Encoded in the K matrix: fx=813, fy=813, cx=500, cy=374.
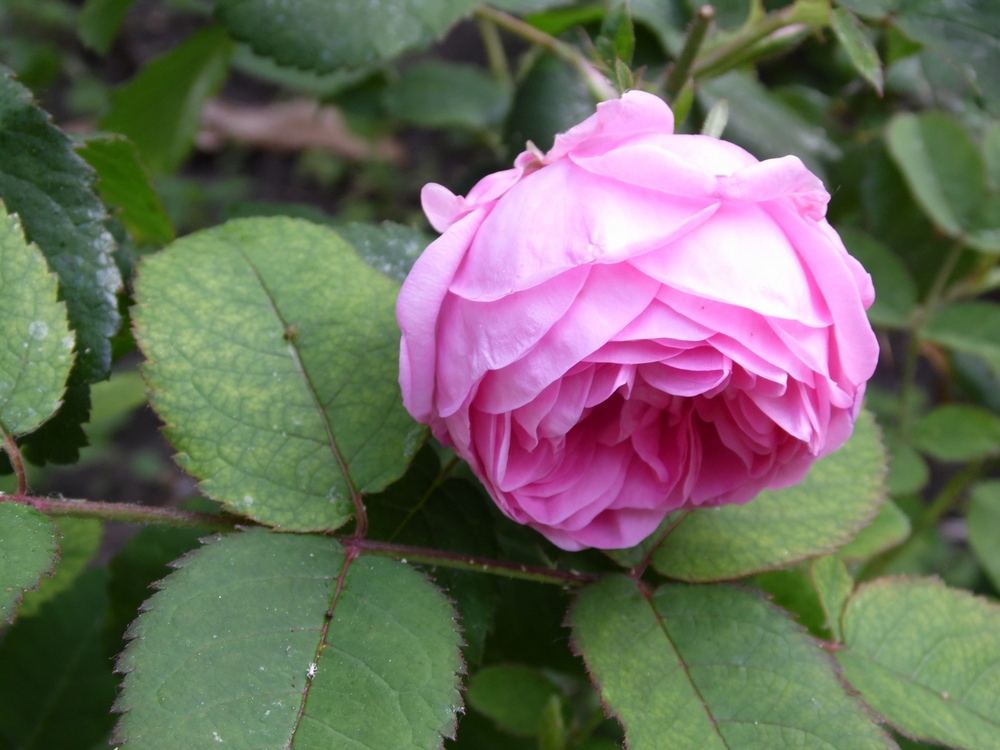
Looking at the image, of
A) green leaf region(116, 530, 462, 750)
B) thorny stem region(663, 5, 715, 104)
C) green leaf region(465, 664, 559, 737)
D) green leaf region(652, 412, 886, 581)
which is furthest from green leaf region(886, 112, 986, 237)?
green leaf region(116, 530, 462, 750)

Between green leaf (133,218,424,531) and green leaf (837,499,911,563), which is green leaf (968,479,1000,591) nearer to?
green leaf (837,499,911,563)

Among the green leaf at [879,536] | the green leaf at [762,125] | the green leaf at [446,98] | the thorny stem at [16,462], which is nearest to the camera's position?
the thorny stem at [16,462]

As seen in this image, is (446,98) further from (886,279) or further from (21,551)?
(21,551)

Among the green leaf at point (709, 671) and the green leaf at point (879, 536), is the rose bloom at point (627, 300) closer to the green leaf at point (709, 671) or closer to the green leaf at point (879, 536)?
the green leaf at point (709, 671)

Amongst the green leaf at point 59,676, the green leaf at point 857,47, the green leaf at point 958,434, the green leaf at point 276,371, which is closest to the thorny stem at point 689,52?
the green leaf at point 857,47

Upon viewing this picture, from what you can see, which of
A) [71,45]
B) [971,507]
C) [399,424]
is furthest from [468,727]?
[71,45]

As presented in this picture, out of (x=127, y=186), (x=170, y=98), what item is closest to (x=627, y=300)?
(x=127, y=186)

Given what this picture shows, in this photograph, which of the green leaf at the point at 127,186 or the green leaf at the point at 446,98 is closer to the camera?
the green leaf at the point at 127,186
